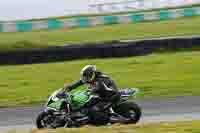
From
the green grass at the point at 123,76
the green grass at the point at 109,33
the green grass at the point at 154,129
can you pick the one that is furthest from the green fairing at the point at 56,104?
the green grass at the point at 109,33

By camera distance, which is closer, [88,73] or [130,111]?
[88,73]

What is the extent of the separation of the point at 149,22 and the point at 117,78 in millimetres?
15984

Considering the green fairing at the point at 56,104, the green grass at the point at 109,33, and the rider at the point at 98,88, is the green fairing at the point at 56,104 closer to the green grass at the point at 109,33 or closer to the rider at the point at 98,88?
the rider at the point at 98,88

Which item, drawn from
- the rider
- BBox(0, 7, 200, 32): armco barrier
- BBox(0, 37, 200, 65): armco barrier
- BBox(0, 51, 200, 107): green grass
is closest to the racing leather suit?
the rider

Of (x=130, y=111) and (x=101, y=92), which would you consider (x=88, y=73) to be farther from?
(x=130, y=111)

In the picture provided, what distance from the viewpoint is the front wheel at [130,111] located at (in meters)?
10.4

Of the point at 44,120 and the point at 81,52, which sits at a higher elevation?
the point at 81,52

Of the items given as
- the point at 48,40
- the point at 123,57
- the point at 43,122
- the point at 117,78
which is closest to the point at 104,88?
the point at 43,122

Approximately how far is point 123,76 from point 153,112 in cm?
522

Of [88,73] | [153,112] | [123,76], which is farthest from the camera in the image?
[123,76]

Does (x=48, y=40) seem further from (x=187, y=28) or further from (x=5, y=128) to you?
(x=5, y=128)

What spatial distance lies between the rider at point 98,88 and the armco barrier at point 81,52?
791 cm

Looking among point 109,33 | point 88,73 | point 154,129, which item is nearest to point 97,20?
point 109,33

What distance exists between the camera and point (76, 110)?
420 inches
